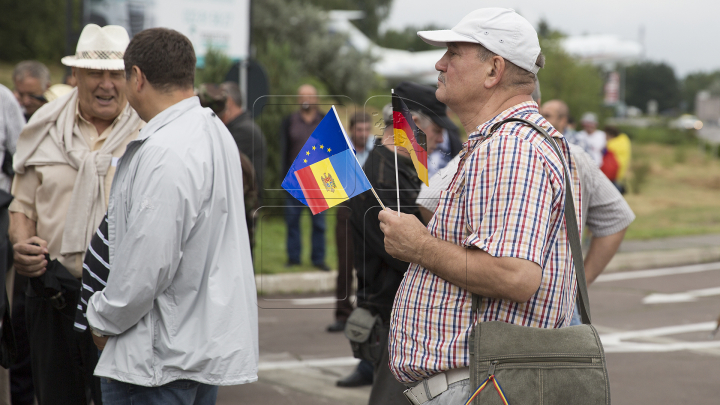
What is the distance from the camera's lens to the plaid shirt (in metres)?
1.90

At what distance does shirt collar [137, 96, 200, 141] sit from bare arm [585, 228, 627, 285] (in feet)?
7.37

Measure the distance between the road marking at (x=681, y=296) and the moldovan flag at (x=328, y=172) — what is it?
7233 millimetres

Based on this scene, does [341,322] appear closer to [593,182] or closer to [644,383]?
[644,383]

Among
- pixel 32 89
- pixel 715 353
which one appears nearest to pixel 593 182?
pixel 715 353

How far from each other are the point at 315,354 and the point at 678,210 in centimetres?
1496

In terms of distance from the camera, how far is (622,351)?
20.9 feet

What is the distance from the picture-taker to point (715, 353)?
6387 millimetres

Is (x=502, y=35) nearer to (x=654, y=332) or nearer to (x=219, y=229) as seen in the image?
(x=219, y=229)

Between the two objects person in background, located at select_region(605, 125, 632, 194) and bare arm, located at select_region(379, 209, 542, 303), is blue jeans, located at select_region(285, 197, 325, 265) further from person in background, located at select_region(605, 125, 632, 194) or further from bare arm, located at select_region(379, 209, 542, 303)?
person in background, located at select_region(605, 125, 632, 194)

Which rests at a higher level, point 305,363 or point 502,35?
point 502,35

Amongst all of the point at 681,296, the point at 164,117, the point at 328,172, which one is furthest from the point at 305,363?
the point at 681,296

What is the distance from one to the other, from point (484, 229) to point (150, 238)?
3.59ft

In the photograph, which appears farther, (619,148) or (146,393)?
(619,148)

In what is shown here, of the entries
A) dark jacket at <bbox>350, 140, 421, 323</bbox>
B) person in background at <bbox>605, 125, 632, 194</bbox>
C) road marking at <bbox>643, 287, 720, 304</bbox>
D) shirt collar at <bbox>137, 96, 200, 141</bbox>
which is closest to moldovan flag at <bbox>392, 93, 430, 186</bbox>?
dark jacket at <bbox>350, 140, 421, 323</bbox>
